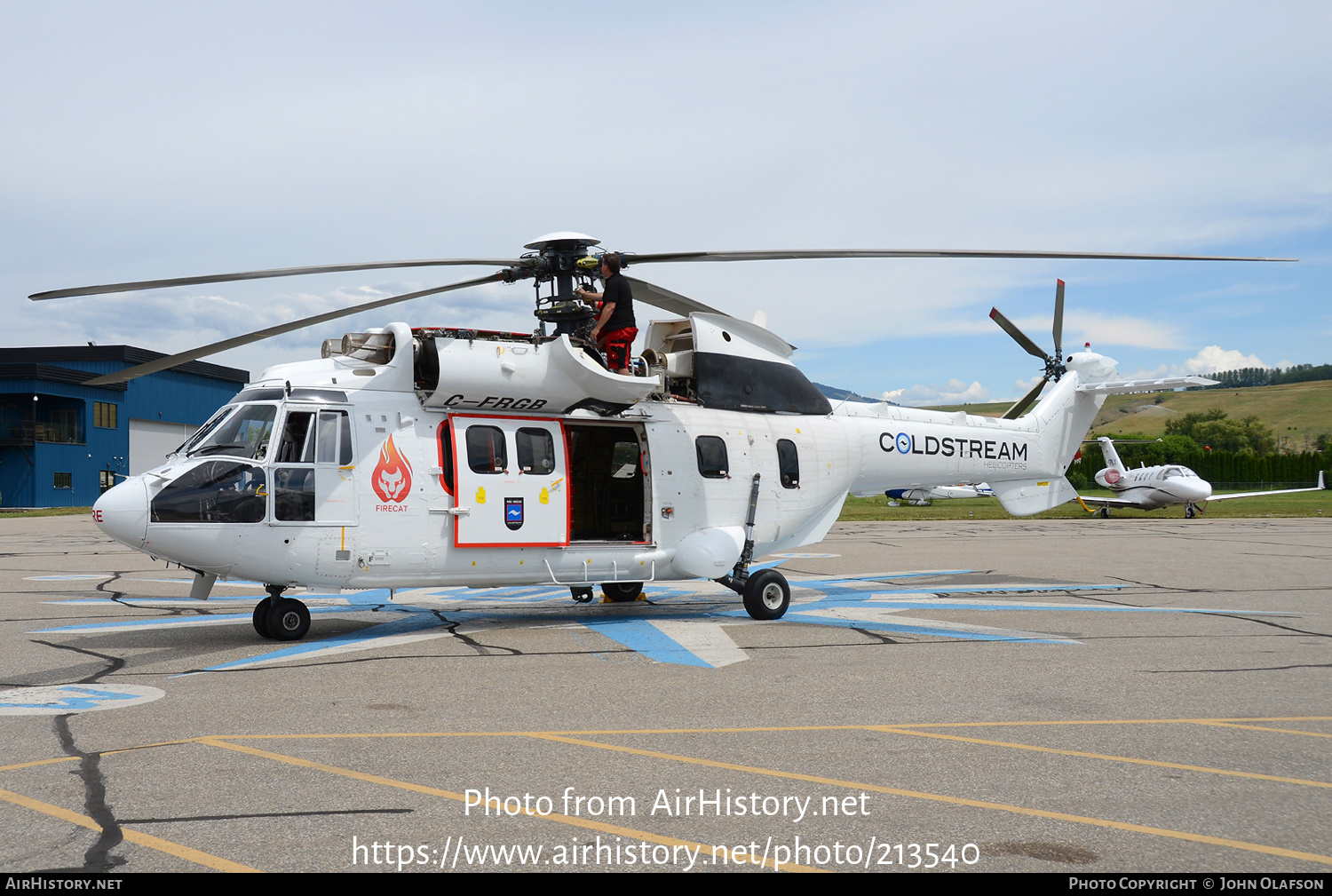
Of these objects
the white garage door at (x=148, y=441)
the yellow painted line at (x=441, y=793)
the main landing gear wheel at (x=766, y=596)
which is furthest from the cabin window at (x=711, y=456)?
the white garage door at (x=148, y=441)

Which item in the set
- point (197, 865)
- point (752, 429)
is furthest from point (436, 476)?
point (197, 865)

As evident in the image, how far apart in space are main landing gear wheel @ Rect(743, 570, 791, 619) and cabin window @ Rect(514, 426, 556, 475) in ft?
9.88

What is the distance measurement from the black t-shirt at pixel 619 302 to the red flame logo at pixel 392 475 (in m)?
2.78

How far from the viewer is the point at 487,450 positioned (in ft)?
36.4

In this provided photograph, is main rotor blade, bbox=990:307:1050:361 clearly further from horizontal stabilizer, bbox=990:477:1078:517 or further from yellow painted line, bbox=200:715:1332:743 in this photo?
yellow painted line, bbox=200:715:1332:743

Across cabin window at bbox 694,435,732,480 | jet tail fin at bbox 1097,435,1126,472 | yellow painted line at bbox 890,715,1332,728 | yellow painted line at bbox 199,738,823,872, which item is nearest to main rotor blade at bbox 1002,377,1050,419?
cabin window at bbox 694,435,732,480

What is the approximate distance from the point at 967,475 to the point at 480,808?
12.4m

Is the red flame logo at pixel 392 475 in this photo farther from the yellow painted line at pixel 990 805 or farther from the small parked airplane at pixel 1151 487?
the small parked airplane at pixel 1151 487

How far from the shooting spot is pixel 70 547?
26.0 m

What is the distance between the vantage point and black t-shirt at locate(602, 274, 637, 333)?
1099cm

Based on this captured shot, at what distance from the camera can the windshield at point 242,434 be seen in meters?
10.0

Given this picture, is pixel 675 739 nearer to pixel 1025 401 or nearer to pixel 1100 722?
pixel 1100 722

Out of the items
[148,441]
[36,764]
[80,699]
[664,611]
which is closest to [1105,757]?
[36,764]

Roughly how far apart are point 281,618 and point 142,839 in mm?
6187
